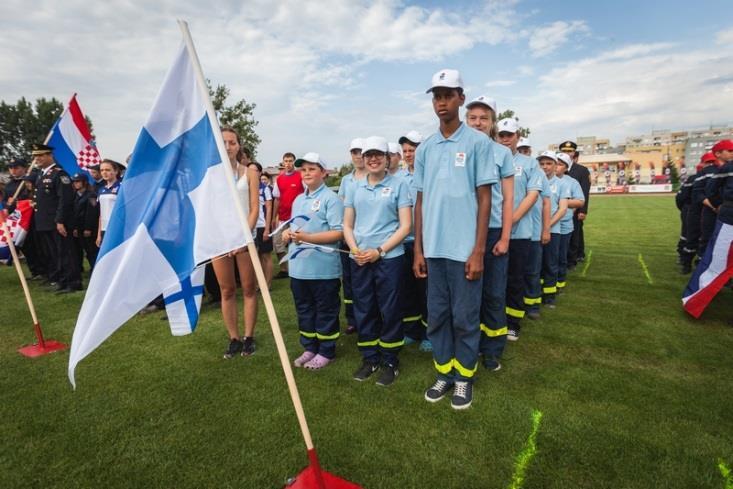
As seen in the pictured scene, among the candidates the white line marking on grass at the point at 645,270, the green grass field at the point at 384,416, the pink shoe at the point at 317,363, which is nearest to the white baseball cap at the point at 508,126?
the green grass field at the point at 384,416

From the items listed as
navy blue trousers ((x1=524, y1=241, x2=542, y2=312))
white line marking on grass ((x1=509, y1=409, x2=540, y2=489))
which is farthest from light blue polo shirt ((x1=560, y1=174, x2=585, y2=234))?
white line marking on grass ((x1=509, y1=409, x2=540, y2=489))

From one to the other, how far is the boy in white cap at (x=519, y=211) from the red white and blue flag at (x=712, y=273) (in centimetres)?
214

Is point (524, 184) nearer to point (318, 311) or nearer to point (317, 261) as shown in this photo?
point (317, 261)

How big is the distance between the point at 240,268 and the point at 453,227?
2157 mm

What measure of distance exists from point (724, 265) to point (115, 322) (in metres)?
5.88

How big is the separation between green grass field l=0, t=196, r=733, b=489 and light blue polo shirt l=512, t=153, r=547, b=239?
1.21m

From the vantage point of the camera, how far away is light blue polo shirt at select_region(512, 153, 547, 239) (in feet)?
14.1

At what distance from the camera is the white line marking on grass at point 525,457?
7.76 ft

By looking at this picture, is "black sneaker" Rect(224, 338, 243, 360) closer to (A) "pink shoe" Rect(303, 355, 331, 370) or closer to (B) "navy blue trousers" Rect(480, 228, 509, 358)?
(A) "pink shoe" Rect(303, 355, 331, 370)

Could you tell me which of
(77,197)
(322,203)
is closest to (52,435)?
(322,203)

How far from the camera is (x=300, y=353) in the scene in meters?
4.41

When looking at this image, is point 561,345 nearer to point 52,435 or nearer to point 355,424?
point 355,424

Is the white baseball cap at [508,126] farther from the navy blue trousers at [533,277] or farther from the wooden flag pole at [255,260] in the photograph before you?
the wooden flag pole at [255,260]

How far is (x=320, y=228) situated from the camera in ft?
A: 12.7
